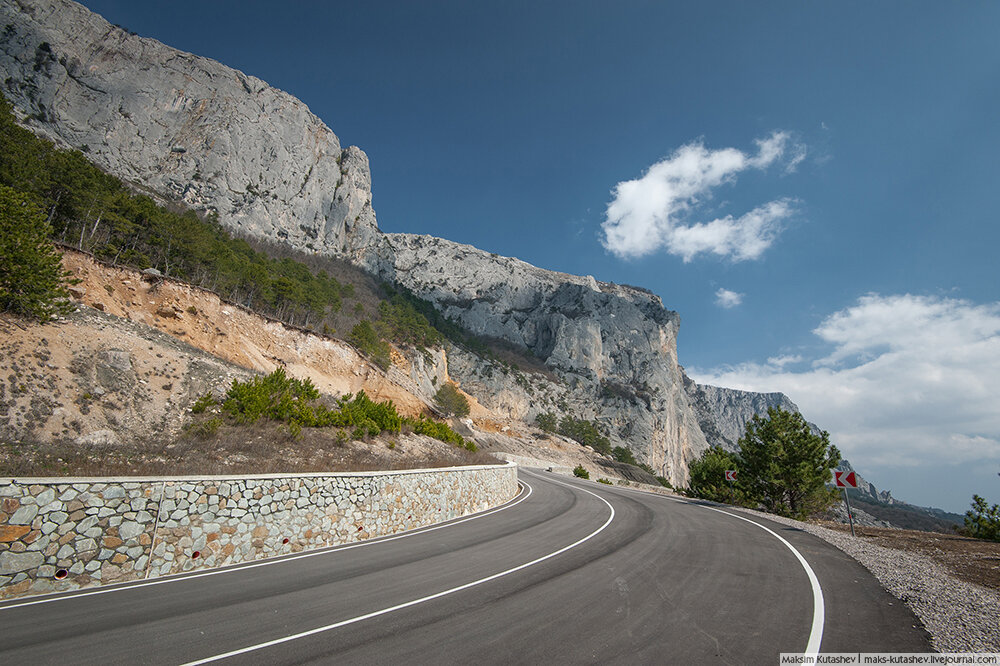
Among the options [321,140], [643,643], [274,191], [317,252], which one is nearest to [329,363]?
[643,643]

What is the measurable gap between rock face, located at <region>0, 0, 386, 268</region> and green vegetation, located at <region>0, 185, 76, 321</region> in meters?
67.8

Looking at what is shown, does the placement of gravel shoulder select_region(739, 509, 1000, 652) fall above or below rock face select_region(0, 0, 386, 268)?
below

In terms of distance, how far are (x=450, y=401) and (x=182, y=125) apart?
81185mm

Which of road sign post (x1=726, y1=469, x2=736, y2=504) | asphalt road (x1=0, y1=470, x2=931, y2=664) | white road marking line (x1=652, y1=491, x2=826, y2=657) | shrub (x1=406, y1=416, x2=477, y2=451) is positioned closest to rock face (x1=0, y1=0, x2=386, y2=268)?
shrub (x1=406, y1=416, x2=477, y2=451)

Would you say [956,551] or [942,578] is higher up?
[956,551]

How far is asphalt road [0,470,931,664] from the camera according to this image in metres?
4.50

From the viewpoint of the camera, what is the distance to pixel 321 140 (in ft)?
335

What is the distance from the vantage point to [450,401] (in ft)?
210

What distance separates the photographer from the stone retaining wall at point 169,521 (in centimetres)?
649

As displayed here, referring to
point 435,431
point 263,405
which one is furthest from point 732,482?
point 263,405

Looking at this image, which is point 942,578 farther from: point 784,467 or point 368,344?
point 368,344

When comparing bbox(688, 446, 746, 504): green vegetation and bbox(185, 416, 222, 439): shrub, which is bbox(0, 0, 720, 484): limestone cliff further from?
bbox(185, 416, 222, 439): shrub

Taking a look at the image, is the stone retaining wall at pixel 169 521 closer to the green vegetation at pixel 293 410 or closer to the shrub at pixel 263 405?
the green vegetation at pixel 293 410

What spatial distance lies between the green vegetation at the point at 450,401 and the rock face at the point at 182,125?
50.5 m
